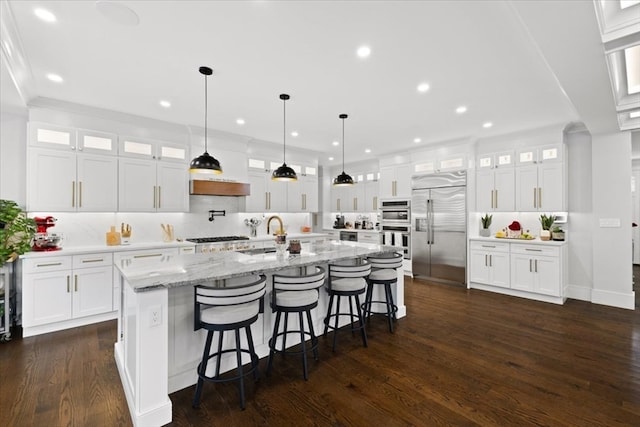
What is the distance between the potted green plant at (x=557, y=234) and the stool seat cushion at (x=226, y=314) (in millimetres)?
5131

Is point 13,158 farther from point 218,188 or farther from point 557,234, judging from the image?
point 557,234

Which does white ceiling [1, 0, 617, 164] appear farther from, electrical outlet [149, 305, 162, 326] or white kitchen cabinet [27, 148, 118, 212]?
electrical outlet [149, 305, 162, 326]

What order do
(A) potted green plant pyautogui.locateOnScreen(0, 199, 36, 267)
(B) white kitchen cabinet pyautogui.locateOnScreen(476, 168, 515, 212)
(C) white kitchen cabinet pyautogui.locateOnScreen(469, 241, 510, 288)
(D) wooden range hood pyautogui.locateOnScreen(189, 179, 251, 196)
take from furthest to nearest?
1. (B) white kitchen cabinet pyautogui.locateOnScreen(476, 168, 515, 212)
2. (C) white kitchen cabinet pyautogui.locateOnScreen(469, 241, 510, 288)
3. (D) wooden range hood pyautogui.locateOnScreen(189, 179, 251, 196)
4. (A) potted green plant pyautogui.locateOnScreen(0, 199, 36, 267)

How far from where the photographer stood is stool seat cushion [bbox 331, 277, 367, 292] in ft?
10.3

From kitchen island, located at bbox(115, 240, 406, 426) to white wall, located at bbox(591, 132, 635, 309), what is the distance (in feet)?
14.1

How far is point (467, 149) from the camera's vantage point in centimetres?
565

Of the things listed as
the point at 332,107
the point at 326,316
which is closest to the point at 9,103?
the point at 332,107

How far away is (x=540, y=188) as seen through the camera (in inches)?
197

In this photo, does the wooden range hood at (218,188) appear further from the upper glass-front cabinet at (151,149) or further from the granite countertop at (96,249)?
the granite countertop at (96,249)

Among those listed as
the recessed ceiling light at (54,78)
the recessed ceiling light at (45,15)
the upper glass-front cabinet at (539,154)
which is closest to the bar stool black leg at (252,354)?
the recessed ceiling light at (45,15)

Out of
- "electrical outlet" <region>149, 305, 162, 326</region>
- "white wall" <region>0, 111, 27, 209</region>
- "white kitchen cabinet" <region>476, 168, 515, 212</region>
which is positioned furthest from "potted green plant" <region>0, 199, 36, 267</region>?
"white kitchen cabinet" <region>476, 168, 515, 212</region>

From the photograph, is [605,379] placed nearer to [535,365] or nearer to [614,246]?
[535,365]

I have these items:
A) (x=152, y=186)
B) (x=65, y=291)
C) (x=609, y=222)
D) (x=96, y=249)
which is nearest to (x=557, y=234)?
(x=609, y=222)

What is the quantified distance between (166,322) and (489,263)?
5.30 metres
